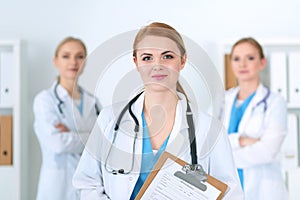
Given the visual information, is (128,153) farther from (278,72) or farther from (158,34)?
(278,72)

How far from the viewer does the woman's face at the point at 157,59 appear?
126 centimetres

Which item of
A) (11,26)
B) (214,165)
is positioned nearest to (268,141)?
(214,165)

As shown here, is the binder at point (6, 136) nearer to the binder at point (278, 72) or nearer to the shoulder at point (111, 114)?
the binder at point (278, 72)

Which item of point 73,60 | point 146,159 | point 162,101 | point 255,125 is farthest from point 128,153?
point 73,60

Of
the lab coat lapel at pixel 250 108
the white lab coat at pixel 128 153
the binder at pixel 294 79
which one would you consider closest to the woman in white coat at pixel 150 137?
the white lab coat at pixel 128 153

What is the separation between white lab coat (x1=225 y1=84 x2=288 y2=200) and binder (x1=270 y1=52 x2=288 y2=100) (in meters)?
0.50

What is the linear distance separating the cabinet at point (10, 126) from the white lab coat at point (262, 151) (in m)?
1.28

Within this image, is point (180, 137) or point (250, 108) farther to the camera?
point (250, 108)

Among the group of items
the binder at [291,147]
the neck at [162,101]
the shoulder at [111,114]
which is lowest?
the binder at [291,147]

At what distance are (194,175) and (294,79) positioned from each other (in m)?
2.08

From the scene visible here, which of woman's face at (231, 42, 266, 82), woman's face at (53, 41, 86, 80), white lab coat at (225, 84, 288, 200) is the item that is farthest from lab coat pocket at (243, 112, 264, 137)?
woman's face at (53, 41, 86, 80)

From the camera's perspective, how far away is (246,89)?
9.36 ft

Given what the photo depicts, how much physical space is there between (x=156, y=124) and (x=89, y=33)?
2.01 meters

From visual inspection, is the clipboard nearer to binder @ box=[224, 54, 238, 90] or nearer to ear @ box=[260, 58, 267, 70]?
ear @ box=[260, 58, 267, 70]
